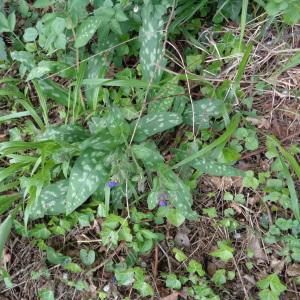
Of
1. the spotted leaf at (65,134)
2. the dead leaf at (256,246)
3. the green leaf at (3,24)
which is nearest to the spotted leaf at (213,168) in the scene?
the dead leaf at (256,246)

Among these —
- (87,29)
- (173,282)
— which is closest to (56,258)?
(173,282)

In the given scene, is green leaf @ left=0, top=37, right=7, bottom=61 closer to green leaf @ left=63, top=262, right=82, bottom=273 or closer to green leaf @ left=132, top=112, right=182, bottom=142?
green leaf @ left=132, top=112, right=182, bottom=142

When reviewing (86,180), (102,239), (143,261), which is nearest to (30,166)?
(86,180)

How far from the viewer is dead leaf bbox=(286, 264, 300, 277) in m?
1.72

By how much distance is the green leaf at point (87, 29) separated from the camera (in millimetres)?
1757

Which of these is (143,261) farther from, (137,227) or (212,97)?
(212,97)

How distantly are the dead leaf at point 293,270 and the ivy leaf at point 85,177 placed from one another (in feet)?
2.65

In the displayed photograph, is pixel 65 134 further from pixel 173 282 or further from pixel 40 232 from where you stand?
pixel 173 282

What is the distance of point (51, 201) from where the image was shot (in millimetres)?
1876

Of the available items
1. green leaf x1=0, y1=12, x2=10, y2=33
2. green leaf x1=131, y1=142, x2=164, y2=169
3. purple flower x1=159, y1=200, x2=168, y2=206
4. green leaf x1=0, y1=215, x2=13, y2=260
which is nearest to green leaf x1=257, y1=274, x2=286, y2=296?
purple flower x1=159, y1=200, x2=168, y2=206

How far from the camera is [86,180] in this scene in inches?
69.6

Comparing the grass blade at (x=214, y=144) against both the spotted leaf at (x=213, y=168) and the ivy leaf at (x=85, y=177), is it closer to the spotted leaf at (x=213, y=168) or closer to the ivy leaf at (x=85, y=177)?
the spotted leaf at (x=213, y=168)

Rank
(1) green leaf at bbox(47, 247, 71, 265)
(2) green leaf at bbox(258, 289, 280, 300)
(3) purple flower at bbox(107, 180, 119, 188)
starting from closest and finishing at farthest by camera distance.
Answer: (2) green leaf at bbox(258, 289, 280, 300), (3) purple flower at bbox(107, 180, 119, 188), (1) green leaf at bbox(47, 247, 71, 265)

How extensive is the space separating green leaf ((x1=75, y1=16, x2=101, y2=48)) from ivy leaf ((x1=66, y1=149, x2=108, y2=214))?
446mm
